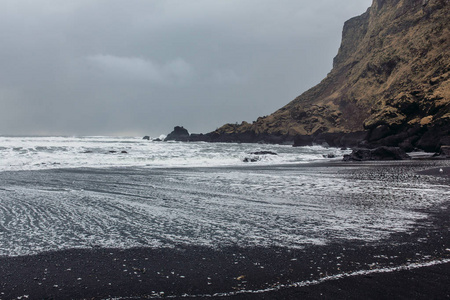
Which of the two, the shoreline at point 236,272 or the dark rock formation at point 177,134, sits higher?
the dark rock formation at point 177,134

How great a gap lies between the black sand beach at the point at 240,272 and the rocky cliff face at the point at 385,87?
32324 millimetres

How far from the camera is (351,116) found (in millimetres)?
76438

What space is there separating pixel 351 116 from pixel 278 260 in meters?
79.8

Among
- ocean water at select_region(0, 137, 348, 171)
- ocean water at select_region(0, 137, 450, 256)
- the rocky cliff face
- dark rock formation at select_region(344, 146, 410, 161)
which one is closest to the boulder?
dark rock formation at select_region(344, 146, 410, 161)

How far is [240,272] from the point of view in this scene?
327 cm

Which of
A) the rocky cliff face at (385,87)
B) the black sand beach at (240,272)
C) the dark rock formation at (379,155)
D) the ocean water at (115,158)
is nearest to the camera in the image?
the black sand beach at (240,272)

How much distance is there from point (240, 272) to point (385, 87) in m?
72.8

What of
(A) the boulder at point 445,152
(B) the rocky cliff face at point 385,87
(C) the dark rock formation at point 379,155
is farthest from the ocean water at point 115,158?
(B) the rocky cliff face at point 385,87

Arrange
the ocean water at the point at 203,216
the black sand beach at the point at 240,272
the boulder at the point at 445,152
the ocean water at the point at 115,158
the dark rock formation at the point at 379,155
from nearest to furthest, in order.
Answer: the black sand beach at the point at 240,272 < the ocean water at the point at 203,216 < the ocean water at the point at 115,158 < the boulder at the point at 445,152 < the dark rock formation at the point at 379,155

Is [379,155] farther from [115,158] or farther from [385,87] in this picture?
[385,87]

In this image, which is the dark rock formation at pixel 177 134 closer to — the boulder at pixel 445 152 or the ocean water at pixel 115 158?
the ocean water at pixel 115 158

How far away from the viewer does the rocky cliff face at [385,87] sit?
38.0m

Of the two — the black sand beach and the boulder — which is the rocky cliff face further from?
the black sand beach

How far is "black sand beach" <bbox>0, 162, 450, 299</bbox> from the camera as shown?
281 cm
